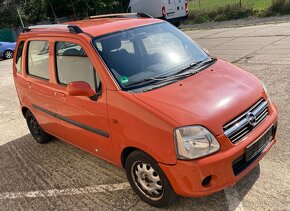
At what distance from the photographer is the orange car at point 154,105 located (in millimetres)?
3182

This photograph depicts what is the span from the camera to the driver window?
4059 mm

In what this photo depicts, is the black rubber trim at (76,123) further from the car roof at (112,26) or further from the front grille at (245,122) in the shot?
the front grille at (245,122)

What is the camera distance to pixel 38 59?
17.0 ft

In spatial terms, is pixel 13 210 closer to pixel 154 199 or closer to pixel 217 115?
pixel 154 199

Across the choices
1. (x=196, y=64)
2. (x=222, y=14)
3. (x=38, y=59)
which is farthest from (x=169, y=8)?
(x=196, y=64)

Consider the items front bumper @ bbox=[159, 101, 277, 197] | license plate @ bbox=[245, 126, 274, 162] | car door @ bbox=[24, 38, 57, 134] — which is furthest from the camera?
car door @ bbox=[24, 38, 57, 134]

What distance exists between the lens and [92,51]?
13.2ft

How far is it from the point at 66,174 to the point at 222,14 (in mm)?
17832

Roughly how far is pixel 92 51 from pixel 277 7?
16.6m

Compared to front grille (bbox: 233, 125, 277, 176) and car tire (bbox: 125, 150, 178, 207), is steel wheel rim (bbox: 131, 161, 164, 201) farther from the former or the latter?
front grille (bbox: 233, 125, 277, 176)

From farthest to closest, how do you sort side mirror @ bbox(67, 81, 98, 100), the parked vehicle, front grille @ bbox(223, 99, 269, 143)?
1. the parked vehicle
2. side mirror @ bbox(67, 81, 98, 100)
3. front grille @ bbox(223, 99, 269, 143)

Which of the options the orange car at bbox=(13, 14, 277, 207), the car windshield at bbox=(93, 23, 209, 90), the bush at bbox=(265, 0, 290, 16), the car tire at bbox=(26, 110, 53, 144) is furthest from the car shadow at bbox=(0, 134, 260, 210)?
the bush at bbox=(265, 0, 290, 16)

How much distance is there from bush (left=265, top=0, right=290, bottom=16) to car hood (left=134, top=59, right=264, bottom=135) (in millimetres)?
15656

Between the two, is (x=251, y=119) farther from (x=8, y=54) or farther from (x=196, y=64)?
(x=8, y=54)
